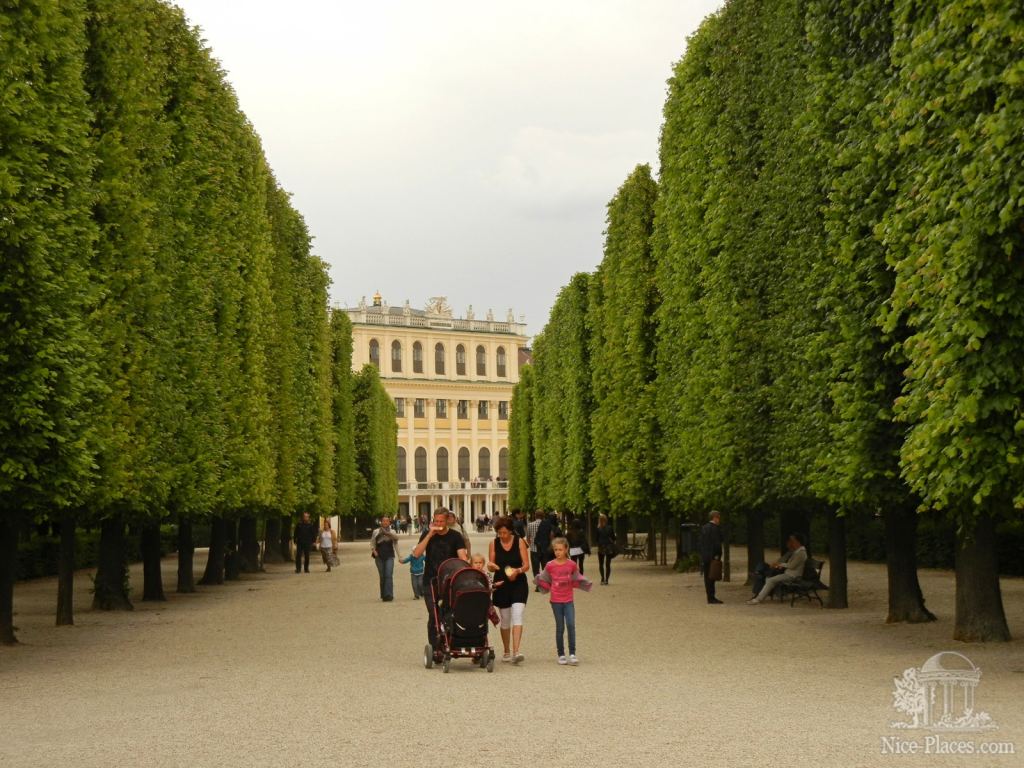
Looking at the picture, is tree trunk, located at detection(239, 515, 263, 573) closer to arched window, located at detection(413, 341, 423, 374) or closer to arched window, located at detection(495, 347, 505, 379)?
arched window, located at detection(413, 341, 423, 374)

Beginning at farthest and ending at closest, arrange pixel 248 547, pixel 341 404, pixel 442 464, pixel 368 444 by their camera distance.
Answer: pixel 442 464, pixel 368 444, pixel 341 404, pixel 248 547

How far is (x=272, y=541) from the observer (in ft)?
168

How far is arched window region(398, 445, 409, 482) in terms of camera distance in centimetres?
12888

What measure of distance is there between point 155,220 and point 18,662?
10342 mm

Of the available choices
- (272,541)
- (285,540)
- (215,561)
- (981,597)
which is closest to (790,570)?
(981,597)

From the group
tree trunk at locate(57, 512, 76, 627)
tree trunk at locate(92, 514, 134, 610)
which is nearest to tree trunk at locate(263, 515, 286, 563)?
tree trunk at locate(92, 514, 134, 610)

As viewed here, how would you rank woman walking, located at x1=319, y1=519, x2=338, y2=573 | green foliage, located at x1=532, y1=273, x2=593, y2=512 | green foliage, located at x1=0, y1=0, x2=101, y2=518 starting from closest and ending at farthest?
green foliage, located at x1=0, y1=0, x2=101, y2=518 < woman walking, located at x1=319, y1=519, x2=338, y2=573 < green foliage, located at x1=532, y1=273, x2=593, y2=512

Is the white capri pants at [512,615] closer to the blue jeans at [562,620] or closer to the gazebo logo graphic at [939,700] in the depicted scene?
the blue jeans at [562,620]

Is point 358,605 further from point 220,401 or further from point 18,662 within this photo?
point 18,662

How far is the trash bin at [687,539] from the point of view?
39125 millimetres

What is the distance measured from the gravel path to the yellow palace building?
103528mm

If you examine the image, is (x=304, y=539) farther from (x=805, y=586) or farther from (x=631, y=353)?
(x=805, y=586)

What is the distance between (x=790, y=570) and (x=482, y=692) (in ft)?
42.2
